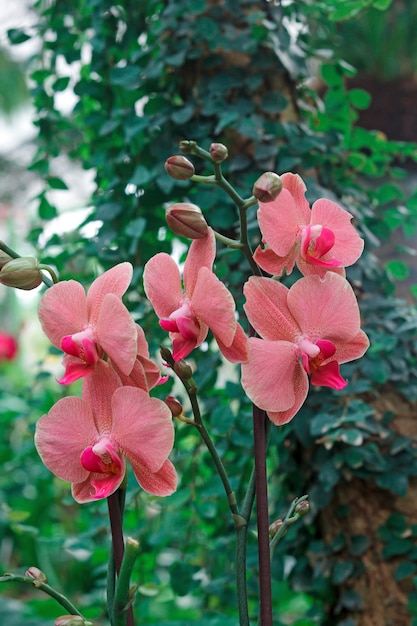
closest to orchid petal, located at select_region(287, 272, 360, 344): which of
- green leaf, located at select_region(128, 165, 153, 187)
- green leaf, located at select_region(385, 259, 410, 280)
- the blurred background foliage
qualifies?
the blurred background foliage

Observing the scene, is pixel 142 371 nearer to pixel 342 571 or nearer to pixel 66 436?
pixel 66 436

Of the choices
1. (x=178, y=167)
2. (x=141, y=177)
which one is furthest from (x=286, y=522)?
(x=141, y=177)

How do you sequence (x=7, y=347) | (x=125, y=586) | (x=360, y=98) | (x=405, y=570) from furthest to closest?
1. (x=7, y=347)
2. (x=360, y=98)
3. (x=405, y=570)
4. (x=125, y=586)

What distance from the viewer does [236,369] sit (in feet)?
2.79

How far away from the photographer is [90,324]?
399 mm

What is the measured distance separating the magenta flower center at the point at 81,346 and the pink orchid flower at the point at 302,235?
0.12m

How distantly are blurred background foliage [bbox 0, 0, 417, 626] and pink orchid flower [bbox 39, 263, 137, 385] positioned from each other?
39 cm

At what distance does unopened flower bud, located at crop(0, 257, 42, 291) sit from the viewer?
0.39m

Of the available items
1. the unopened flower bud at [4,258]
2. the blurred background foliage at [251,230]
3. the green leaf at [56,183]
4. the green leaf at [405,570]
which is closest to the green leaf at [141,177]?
the blurred background foliage at [251,230]

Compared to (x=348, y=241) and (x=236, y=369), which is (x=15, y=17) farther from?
(x=348, y=241)

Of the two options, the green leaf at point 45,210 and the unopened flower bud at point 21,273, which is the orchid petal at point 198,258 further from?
the green leaf at point 45,210

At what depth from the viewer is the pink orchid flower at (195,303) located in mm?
376

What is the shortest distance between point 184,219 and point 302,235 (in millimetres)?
72

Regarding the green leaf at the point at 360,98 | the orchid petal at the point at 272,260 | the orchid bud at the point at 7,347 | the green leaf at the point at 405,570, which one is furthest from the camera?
the orchid bud at the point at 7,347
